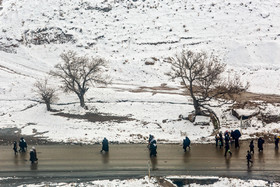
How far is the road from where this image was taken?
49.6ft

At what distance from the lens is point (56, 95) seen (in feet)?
109

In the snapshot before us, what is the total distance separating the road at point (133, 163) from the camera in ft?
49.6

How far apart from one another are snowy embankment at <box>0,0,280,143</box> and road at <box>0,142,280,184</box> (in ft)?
8.78

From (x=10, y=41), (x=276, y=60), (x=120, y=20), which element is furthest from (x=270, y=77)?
(x=10, y=41)

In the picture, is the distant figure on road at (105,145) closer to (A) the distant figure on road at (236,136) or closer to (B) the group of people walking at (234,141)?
(B) the group of people walking at (234,141)

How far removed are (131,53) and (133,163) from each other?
37.1m

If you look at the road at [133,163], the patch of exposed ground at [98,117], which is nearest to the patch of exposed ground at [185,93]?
the patch of exposed ground at [98,117]

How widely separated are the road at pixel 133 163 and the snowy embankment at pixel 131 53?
8.78 feet

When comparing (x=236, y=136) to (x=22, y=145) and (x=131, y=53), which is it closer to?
(x=22, y=145)

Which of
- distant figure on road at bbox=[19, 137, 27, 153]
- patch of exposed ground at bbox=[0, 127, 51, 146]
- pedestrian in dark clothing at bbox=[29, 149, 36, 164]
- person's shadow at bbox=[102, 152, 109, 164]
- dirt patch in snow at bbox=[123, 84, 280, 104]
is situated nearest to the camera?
pedestrian in dark clothing at bbox=[29, 149, 36, 164]

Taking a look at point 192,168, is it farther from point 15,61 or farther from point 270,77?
point 15,61

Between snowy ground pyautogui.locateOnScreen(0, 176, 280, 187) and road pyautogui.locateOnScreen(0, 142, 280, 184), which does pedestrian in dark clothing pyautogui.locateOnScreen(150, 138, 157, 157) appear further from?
snowy ground pyautogui.locateOnScreen(0, 176, 280, 187)

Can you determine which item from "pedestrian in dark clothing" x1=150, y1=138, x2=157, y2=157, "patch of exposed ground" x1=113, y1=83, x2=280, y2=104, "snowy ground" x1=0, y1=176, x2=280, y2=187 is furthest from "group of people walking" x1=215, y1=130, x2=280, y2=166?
"patch of exposed ground" x1=113, y1=83, x2=280, y2=104

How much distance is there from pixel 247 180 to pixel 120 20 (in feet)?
172
